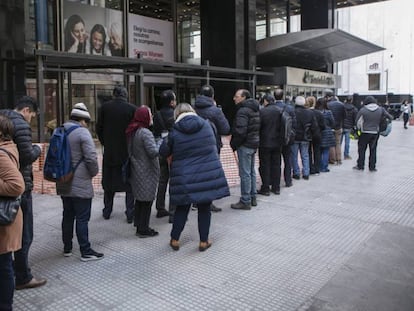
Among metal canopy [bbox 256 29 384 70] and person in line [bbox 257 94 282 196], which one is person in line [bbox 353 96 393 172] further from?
metal canopy [bbox 256 29 384 70]

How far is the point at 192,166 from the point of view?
484cm

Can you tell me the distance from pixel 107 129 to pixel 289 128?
3270 millimetres

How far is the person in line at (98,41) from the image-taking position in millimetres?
14336

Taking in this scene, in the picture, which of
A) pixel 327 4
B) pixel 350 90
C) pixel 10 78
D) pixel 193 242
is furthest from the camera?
pixel 350 90

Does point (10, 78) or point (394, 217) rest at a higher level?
point (10, 78)

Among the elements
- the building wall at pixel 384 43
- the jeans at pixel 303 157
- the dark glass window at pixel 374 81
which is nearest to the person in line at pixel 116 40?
the jeans at pixel 303 157

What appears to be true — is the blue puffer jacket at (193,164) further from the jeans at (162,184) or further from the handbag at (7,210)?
the handbag at (7,210)

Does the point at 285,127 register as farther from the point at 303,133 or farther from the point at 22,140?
the point at 22,140

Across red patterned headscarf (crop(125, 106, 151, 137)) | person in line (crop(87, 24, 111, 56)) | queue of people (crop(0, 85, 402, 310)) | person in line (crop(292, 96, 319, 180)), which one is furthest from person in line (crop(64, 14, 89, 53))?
red patterned headscarf (crop(125, 106, 151, 137))

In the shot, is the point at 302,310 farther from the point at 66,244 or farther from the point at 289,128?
the point at 289,128

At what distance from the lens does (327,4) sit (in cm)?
2288

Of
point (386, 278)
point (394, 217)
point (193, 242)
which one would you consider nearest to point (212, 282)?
point (193, 242)

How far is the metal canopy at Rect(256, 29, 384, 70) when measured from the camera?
58.0ft

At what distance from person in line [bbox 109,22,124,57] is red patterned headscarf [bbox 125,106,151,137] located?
10.0 meters
